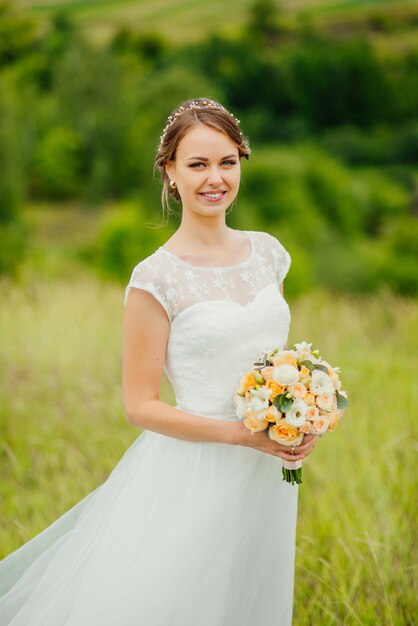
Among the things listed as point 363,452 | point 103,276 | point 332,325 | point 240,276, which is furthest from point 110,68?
point 240,276

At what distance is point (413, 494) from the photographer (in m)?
3.96

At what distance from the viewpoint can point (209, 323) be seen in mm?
2318

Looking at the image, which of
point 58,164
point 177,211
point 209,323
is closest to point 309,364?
point 209,323

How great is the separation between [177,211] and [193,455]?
9018mm

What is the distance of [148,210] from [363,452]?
49.9 feet

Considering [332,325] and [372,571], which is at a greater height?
[332,325]

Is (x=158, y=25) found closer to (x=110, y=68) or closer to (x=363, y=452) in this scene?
(x=110, y=68)

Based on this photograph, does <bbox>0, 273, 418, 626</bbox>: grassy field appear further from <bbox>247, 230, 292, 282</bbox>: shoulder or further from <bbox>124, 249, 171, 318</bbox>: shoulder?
<bbox>124, 249, 171, 318</bbox>: shoulder

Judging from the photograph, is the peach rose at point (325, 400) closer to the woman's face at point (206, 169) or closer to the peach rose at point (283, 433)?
the peach rose at point (283, 433)

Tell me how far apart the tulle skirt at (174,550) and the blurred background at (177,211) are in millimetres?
1691

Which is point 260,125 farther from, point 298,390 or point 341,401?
point 298,390

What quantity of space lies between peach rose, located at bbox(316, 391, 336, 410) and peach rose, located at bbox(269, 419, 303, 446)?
0.11 meters

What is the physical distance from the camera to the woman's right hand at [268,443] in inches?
88.4

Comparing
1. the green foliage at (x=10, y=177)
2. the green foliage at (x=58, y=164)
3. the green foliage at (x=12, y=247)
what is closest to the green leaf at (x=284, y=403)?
the green foliage at (x=12, y=247)
